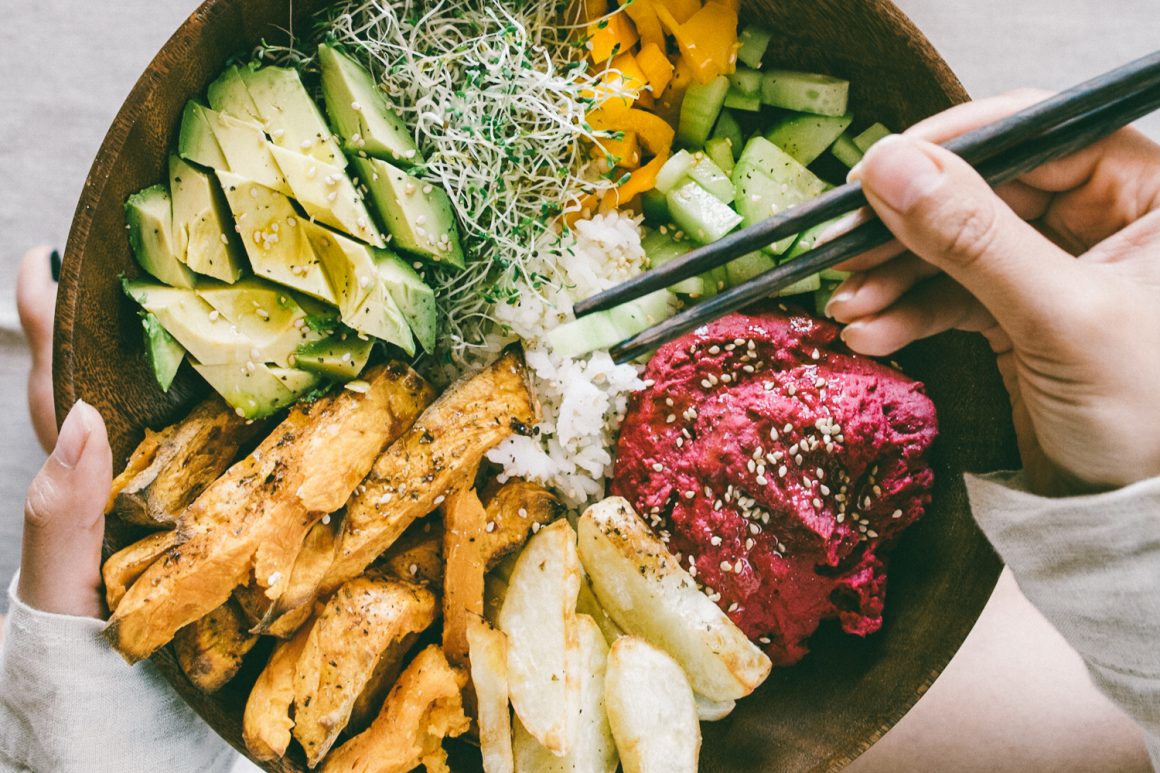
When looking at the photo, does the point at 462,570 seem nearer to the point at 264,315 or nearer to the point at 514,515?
the point at 514,515

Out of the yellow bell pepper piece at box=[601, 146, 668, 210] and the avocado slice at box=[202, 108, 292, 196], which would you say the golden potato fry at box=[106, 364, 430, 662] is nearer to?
the avocado slice at box=[202, 108, 292, 196]

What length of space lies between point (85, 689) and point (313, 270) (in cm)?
101

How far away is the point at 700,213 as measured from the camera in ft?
5.80

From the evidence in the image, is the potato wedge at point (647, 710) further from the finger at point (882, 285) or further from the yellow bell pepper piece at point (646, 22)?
the yellow bell pepper piece at point (646, 22)

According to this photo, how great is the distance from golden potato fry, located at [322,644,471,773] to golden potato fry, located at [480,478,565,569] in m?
0.24

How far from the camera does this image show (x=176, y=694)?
5.97 feet

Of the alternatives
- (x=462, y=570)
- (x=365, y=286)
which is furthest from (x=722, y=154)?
(x=462, y=570)

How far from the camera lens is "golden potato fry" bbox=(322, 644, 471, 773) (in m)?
1.55

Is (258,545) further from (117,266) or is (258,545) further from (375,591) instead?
(117,266)

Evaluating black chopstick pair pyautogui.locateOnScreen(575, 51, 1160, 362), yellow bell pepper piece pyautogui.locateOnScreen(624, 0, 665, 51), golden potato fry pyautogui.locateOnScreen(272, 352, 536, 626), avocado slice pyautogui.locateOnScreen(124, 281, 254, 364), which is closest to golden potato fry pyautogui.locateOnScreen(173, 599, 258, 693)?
golden potato fry pyautogui.locateOnScreen(272, 352, 536, 626)

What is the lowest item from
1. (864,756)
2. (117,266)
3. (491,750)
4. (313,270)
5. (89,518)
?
(864,756)

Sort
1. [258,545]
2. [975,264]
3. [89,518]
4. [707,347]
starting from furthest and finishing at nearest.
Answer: [707,347] < [89,518] < [258,545] < [975,264]

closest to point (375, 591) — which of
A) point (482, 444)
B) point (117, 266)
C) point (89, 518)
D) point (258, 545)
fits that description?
point (258, 545)

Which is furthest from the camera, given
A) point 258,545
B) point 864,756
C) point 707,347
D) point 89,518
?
point 864,756
